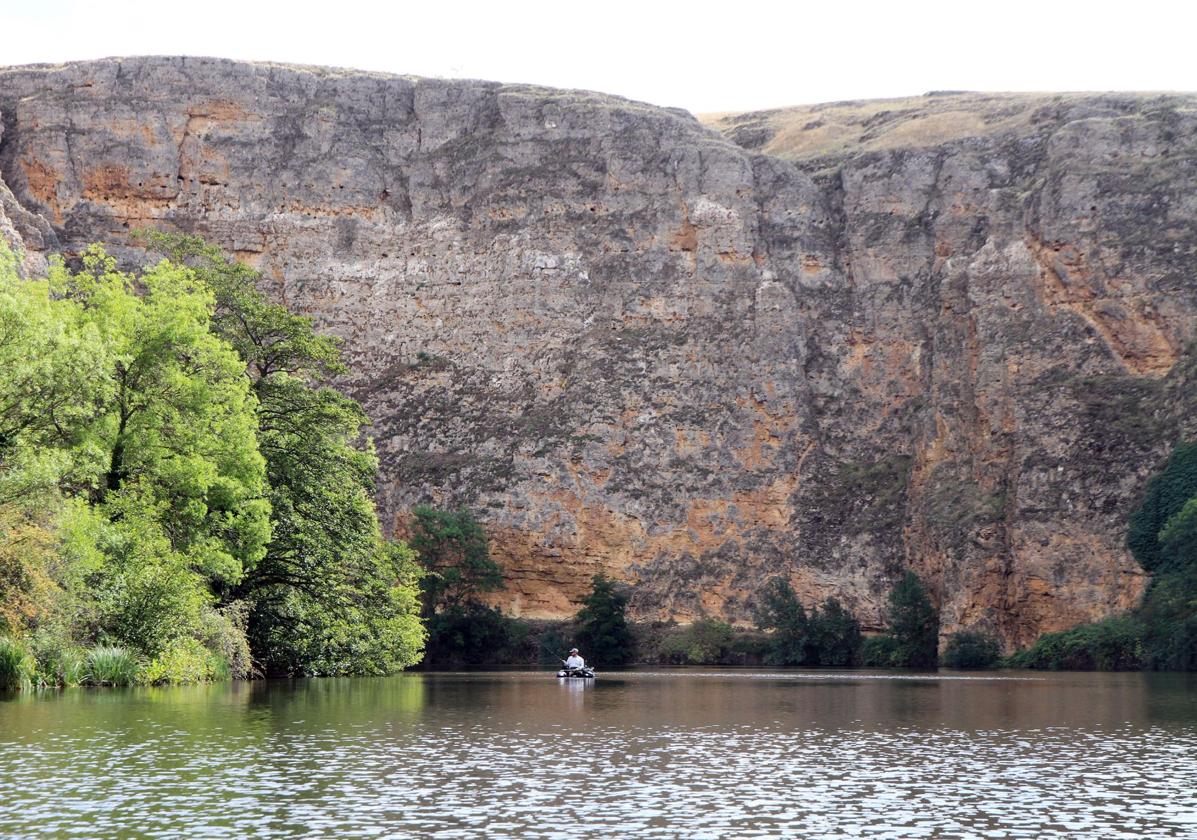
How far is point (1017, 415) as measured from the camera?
78000 mm

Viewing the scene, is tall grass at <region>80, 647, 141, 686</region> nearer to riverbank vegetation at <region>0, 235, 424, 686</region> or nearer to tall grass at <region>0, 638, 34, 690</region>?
riverbank vegetation at <region>0, 235, 424, 686</region>

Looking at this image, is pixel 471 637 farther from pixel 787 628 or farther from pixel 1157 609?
pixel 1157 609

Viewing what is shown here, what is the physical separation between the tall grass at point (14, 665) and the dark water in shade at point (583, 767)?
1204 mm

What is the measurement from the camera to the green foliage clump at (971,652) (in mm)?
70438

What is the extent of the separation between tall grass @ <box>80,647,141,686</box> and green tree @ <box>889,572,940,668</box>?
45.9 meters

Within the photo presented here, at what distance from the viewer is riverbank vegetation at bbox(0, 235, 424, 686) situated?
32.4 m

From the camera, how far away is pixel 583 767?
66.2 ft

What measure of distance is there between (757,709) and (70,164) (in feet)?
240

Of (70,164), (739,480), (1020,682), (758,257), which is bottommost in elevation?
(1020,682)

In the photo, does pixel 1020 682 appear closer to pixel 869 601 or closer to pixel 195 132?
pixel 869 601

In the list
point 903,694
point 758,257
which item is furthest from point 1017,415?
point 903,694

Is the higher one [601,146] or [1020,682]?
[601,146]

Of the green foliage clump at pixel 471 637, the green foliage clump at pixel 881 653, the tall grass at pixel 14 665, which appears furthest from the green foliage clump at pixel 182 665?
the green foliage clump at pixel 881 653

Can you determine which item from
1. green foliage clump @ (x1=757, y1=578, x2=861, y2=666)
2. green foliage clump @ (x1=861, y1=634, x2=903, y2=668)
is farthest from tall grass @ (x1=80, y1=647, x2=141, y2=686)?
green foliage clump @ (x1=757, y1=578, x2=861, y2=666)
